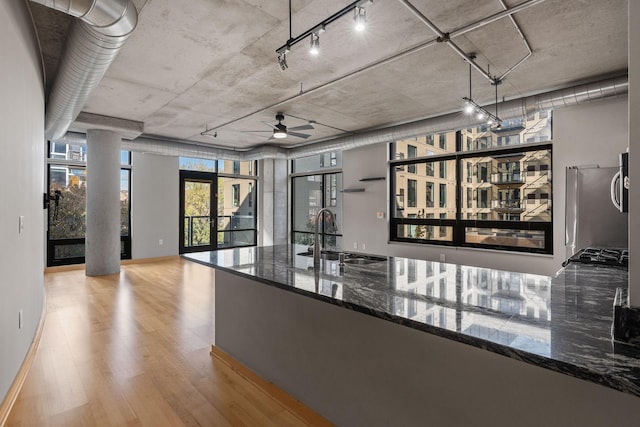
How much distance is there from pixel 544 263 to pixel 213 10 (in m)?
5.53

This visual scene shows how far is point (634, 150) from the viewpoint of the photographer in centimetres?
105

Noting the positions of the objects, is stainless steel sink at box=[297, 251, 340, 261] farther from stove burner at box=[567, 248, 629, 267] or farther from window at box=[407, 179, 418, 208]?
window at box=[407, 179, 418, 208]

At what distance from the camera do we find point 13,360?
7.95 feet

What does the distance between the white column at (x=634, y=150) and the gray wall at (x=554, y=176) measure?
4438 mm

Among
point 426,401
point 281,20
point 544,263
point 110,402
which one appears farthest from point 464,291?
point 544,263

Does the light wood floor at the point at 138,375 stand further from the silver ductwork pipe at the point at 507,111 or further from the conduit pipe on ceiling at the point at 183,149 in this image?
the silver ductwork pipe at the point at 507,111

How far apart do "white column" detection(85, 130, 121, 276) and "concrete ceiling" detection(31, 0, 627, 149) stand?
2.21 ft

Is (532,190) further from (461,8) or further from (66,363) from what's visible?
(66,363)

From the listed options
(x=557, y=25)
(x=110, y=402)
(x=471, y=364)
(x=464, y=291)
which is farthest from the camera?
(x=557, y=25)

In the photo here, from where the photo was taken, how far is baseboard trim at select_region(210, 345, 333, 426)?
2.08m

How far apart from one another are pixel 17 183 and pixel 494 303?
3300mm

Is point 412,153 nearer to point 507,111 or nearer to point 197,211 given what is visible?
point 507,111

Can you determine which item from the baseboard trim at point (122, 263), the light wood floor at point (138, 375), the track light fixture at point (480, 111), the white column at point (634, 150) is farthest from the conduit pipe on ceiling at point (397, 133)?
the light wood floor at point (138, 375)

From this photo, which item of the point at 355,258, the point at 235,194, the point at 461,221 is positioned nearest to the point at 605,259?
the point at 355,258
